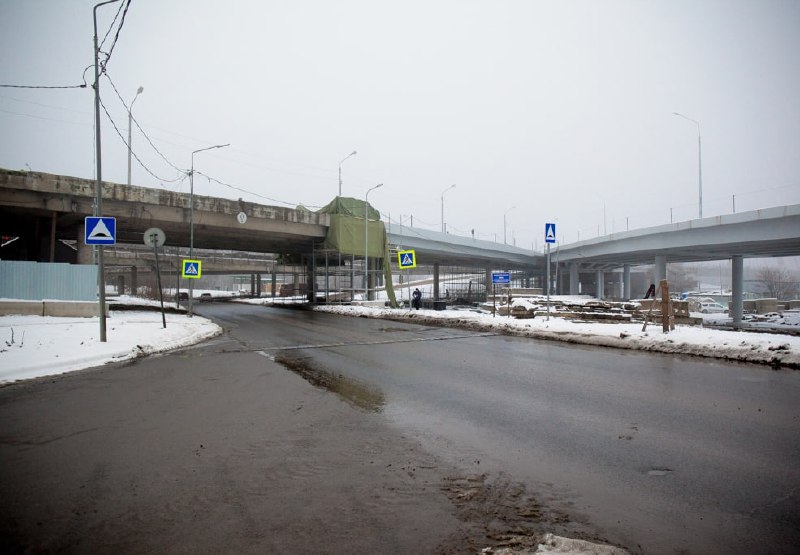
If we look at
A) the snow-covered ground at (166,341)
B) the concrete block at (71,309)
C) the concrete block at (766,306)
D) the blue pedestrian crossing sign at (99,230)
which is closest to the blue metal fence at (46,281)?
the concrete block at (71,309)

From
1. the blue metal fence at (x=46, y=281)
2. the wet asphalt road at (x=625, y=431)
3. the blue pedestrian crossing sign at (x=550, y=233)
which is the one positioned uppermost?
the blue pedestrian crossing sign at (x=550, y=233)

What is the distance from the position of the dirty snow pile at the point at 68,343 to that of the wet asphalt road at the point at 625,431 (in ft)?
13.4

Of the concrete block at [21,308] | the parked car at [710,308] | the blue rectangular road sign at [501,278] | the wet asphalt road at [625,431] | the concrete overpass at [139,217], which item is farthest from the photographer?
A: the parked car at [710,308]

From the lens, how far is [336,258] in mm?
37250

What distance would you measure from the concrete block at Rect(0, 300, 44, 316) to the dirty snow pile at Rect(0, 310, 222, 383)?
68 centimetres

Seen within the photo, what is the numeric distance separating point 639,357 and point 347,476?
8564mm

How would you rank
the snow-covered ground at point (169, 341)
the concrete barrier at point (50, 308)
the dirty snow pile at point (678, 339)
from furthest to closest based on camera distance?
the concrete barrier at point (50, 308)
the dirty snow pile at point (678, 339)
the snow-covered ground at point (169, 341)

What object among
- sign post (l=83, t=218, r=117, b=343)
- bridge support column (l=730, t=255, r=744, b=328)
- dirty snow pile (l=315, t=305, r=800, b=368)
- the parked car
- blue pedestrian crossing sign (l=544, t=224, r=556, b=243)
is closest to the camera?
dirty snow pile (l=315, t=305, r=800, b=368)

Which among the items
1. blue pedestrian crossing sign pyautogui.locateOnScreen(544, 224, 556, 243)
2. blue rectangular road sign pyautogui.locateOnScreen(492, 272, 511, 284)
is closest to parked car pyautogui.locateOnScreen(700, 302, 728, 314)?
blue rectangular road sign pyautogui.locateOnScreen(492, 272, 511, 284)

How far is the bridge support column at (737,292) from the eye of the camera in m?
33.6

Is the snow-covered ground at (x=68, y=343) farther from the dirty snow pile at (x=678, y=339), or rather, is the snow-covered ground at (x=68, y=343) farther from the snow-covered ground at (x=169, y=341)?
the dirty snow pile at (x=678, y=339)

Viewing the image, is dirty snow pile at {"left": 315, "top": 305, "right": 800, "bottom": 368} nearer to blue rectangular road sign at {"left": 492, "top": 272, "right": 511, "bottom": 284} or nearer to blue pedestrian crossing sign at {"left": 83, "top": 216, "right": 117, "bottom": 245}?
blue rectangular road sign at {"left": 492, "top": 272, "right": 511, "bottom": 284}

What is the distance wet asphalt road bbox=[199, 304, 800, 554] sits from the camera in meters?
3.08

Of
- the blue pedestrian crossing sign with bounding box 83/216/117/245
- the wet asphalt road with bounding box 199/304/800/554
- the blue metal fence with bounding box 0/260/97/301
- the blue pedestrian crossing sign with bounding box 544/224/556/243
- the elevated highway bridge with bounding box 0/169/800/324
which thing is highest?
the elevated highway bridge with bounding box 0/169/800/324
